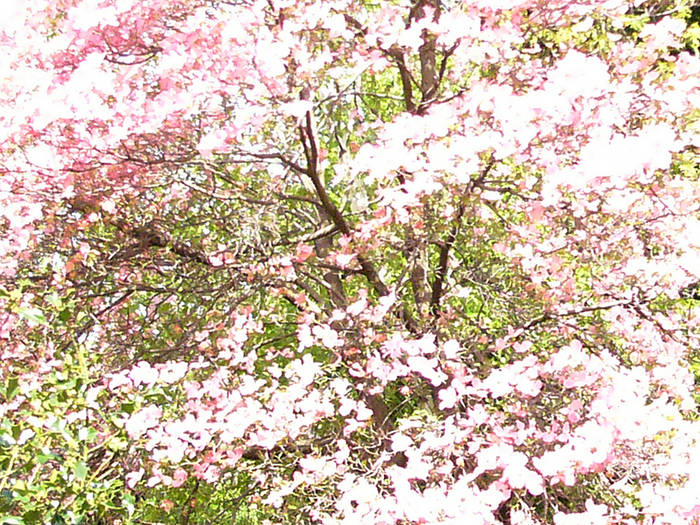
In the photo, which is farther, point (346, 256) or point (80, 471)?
point (346, 256)

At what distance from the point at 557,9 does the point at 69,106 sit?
1.98 meters

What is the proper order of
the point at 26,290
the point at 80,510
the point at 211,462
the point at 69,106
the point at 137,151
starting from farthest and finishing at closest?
1. the point at 26,290
2. the point at 211,462
3. the point at 137,151
4. the point at 69,106
5. the point at 80,510

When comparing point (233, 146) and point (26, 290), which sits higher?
point (233, 146)

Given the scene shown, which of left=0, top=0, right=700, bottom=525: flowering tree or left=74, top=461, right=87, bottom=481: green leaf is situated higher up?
left=0, top=0, right=700, bottom=525: flowering tree

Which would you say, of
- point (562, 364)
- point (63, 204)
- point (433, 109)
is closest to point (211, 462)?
point (63, 204)

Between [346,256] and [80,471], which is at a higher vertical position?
[346,256]

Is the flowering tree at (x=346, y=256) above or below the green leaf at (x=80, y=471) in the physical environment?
above

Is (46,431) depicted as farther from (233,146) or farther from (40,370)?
(233,146)

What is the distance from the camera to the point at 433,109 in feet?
8.96

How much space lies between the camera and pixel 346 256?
346 centimetres

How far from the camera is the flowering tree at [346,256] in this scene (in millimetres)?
2545

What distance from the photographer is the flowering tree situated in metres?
2.54

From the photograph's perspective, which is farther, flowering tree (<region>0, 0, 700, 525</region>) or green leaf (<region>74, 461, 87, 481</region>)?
Result: flowering tree (<region>0, 0, 700, 525</region>)

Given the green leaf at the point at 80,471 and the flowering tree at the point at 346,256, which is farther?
the flowering tree at the point at 346,256
